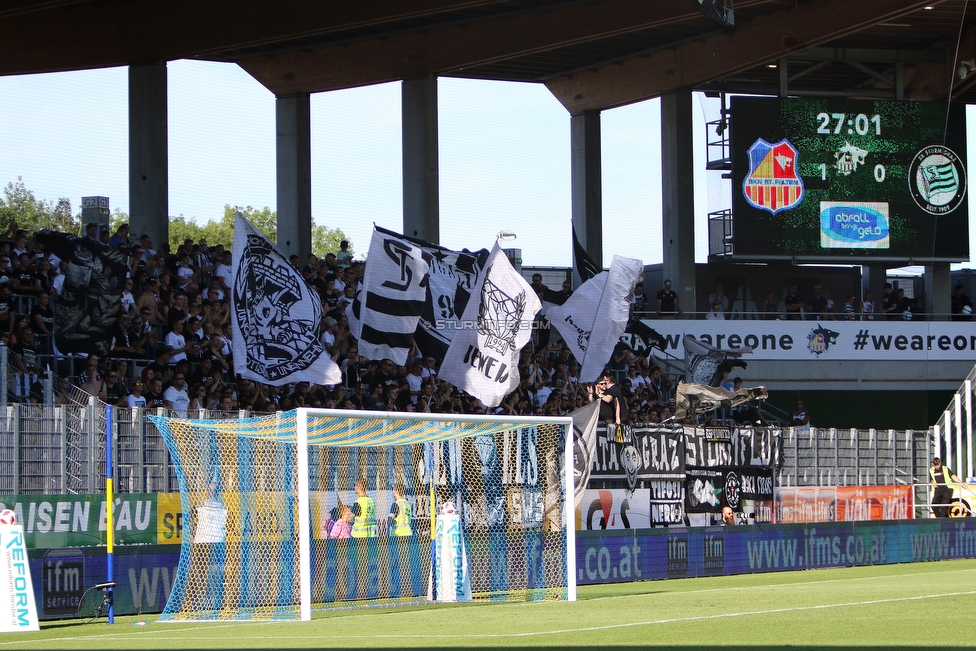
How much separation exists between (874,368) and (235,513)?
27.8 metres

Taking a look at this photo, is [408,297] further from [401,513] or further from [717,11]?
[717,11]

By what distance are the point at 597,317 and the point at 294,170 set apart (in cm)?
1247

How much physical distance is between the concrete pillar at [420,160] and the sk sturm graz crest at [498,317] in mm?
13293

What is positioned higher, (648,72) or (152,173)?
(648,72)

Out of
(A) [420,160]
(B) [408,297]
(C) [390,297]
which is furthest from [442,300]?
(A) [420,160]

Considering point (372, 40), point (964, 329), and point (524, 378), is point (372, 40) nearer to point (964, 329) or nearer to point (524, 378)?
point (524, 378)

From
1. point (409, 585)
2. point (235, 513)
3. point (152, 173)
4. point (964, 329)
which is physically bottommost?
point (409, 585)

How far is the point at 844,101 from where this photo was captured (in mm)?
39031

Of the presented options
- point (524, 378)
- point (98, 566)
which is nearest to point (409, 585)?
point (98, 566)

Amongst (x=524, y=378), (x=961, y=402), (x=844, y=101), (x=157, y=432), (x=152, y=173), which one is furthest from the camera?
(x=844, y=101)

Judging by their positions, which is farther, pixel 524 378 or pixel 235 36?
pixel 235 36

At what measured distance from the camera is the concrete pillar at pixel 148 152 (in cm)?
3072

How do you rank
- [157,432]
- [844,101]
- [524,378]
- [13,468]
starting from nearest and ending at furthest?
[13,468] → [157,432] → [524,378] → [844,101]

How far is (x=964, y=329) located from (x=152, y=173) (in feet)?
78.7
